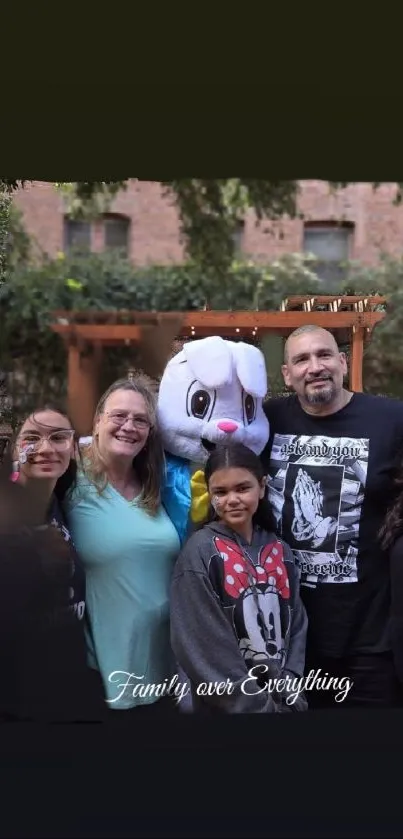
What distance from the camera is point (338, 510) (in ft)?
9.09

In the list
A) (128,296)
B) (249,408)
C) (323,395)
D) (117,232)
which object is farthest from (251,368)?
(117,232)

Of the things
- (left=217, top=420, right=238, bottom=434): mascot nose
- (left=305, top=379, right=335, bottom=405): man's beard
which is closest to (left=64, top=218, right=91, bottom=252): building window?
(left=217, top=420, right=238, bottom=434): mascot nose

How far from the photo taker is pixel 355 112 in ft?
Answer: 8.86

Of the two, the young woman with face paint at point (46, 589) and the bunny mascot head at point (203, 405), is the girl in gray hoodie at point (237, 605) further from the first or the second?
the young woman with face paint at point (46, 589)

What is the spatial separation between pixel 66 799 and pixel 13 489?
3.06 feet

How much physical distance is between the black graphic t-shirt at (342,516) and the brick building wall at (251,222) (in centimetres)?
56

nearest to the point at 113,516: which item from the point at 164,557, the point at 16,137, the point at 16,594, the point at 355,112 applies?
the point at 164,557

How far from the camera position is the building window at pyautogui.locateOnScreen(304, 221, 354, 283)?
2852mm

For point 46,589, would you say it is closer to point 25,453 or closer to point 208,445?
point 25,453

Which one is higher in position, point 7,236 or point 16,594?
point 7,236

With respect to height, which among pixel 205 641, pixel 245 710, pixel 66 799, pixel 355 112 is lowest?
pixel 66 799

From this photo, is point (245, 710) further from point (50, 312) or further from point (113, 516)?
point (50, 312)

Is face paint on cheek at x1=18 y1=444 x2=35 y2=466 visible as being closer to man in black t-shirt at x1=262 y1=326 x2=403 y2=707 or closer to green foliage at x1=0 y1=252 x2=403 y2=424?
green foliage at x1=0 y1=252 x2=403 y2=424

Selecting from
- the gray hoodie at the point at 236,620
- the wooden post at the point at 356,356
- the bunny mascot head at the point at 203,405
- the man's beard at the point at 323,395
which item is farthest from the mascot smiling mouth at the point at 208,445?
the wooden post at the point at 356,356
